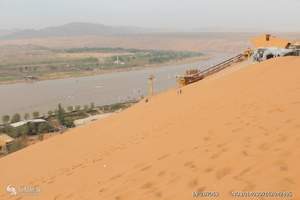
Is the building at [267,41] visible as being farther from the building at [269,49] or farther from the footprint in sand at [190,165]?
the footprint in sand at [190,165]

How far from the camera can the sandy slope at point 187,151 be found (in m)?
3.53

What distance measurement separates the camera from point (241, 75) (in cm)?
880

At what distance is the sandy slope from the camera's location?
3525 millimetres

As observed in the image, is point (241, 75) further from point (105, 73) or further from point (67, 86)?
point (105, 73)

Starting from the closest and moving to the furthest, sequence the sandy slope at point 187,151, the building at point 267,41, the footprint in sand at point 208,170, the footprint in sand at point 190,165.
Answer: the sandy slope at point 187,151
the footprint in sand at point 208,170
the footprint in sand at point 190,165
the building at point 267,41

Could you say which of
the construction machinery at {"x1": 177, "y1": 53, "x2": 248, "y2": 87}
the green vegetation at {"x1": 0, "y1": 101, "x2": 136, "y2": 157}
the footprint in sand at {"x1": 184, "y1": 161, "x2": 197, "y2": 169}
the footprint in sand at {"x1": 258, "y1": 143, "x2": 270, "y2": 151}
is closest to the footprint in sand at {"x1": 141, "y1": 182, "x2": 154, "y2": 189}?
the footprint in sand at {"x1": 184, "y1": 161, "x2": 197, "y2": 169}

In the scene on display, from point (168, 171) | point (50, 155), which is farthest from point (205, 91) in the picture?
point (168, 171)

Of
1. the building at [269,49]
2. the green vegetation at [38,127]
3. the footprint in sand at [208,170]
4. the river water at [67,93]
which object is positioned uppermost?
Result: the building at [269,49]

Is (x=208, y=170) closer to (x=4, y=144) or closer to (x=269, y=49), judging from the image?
(x=269, y=49)

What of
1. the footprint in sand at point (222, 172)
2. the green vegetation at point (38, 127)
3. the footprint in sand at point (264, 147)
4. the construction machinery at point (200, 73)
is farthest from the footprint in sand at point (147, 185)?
the green vegetation at point (38, 127)

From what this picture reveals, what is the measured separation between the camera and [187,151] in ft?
14.7

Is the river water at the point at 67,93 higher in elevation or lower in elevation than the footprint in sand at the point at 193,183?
lower

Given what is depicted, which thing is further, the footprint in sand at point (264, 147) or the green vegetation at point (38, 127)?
the green vegetation at point (38, 127)

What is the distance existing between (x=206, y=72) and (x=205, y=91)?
5.02m
